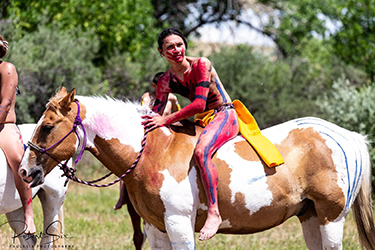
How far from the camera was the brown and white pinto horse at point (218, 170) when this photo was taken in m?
3.43

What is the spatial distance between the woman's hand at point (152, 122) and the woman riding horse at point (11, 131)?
4.03 feet

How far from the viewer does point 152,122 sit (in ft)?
12.0

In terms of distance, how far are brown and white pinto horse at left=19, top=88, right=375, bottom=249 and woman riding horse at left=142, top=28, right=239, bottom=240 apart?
0.11 meters

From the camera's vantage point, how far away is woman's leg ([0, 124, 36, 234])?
4012 mm

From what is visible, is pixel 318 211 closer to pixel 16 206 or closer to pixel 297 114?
pixel 16 206

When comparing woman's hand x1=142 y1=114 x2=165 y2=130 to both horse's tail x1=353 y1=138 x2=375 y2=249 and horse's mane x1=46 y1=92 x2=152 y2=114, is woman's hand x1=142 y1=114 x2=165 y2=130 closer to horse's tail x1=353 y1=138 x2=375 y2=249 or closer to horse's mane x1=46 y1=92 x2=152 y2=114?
horse's mane x1=46 y1=92 x2=152 y2=114

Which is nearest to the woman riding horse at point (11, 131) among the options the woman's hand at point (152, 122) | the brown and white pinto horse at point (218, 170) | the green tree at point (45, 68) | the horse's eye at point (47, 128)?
the brown and white pinto horse at point (218, 170)

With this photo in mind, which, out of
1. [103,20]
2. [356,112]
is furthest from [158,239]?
[103,20]

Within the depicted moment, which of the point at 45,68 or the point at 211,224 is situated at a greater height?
the point at 211,224

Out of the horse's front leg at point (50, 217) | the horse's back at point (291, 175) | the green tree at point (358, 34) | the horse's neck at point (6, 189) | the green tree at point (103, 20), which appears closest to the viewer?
the horse's back at point (291, 175)

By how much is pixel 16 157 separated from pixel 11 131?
253mm

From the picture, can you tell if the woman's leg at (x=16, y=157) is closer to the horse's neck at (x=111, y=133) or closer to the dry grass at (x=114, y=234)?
the horse's neck at (x=111, y=133)

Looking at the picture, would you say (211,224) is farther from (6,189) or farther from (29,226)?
(6,189)

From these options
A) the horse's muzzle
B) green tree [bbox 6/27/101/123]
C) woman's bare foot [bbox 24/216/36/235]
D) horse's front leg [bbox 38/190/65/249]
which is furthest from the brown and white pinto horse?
green tree [bbox 6/27/101/123]
